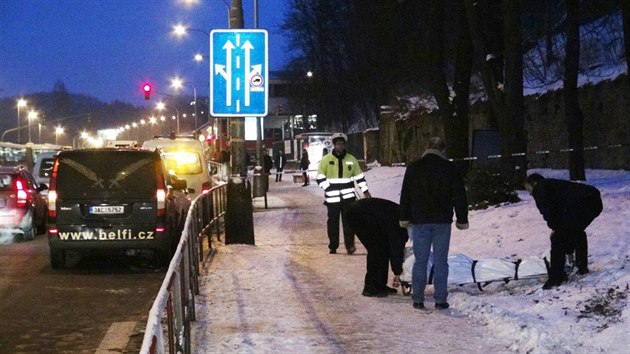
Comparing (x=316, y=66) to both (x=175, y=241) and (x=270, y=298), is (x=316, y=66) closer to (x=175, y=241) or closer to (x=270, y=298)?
(x=175, y=241)

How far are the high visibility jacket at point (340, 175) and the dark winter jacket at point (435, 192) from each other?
4172 mm

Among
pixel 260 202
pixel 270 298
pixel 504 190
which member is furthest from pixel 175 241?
pixel 260 202

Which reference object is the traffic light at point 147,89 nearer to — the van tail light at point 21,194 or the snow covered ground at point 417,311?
the van tail light at point 21,194

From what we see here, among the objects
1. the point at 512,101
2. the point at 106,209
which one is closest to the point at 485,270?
the point at 106,209

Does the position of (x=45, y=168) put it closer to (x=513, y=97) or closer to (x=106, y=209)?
(x=106, y=209)

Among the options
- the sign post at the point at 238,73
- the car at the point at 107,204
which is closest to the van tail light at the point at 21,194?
the car at the point at 107,204

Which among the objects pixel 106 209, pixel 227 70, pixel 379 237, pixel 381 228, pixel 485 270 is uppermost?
pixel 227 70

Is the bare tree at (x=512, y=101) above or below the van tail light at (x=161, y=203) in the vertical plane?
above

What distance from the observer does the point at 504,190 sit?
55.5 feet

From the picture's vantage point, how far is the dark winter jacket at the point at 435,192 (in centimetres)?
915

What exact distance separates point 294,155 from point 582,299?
54569 millimetres

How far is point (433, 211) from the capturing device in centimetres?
914

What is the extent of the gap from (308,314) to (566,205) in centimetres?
291

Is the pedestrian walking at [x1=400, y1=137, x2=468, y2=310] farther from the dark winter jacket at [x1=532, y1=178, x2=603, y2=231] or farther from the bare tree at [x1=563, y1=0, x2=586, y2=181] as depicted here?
the bare tree at [x1=563, y1=0, x2=586, y2=181]
